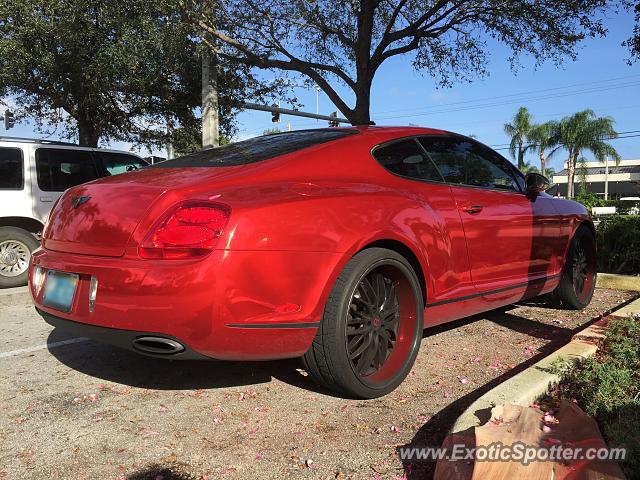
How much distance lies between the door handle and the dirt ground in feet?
3.42

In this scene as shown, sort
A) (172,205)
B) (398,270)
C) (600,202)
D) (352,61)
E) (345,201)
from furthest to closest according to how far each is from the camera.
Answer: (600,202)
(352,61)
(398,270)
(345,201)
(172,205)

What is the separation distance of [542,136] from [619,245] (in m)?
38.3

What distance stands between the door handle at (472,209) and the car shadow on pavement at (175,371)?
1541mm

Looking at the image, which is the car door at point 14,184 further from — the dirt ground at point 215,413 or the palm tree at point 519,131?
the palm tree at point 519,131

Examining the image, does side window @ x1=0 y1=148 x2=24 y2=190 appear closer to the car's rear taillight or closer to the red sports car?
the red sports car

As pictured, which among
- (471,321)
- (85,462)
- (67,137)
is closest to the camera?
(85,462)

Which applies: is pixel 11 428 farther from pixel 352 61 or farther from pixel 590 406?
pixel 352 61

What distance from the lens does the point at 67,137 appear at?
14.5 metres

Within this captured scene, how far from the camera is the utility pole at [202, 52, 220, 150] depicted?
34.3 ft

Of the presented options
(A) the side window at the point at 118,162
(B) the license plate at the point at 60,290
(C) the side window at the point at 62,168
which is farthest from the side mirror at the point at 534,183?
(C) the side window at the point at 62,168

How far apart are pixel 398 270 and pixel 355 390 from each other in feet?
2.39

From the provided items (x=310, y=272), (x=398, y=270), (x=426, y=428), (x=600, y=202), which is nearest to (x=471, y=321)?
(x=398, y=270)

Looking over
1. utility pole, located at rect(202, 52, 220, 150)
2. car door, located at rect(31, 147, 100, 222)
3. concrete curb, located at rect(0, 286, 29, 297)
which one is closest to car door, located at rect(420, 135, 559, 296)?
concrete curb, located at rect(0, 286, 29, 297)

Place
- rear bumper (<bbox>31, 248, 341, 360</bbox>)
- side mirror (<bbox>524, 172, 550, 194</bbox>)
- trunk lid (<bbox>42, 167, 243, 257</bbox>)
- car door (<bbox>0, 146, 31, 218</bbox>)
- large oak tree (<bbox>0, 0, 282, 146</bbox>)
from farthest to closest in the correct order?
1. large oak tree (<bbox>0, 0, 282, 146</bbox>)
2. car door (<bbox>0, 146, 31, 218</bbox>)
3. side mirror (<bbox>524, 172, 550, 194</bbox>)
4. trunk lid (<bbox>42, 167, 243, 257</bbox>)
5. rear bumper (<bbox>31, 248, 341, 360</bbox>)
